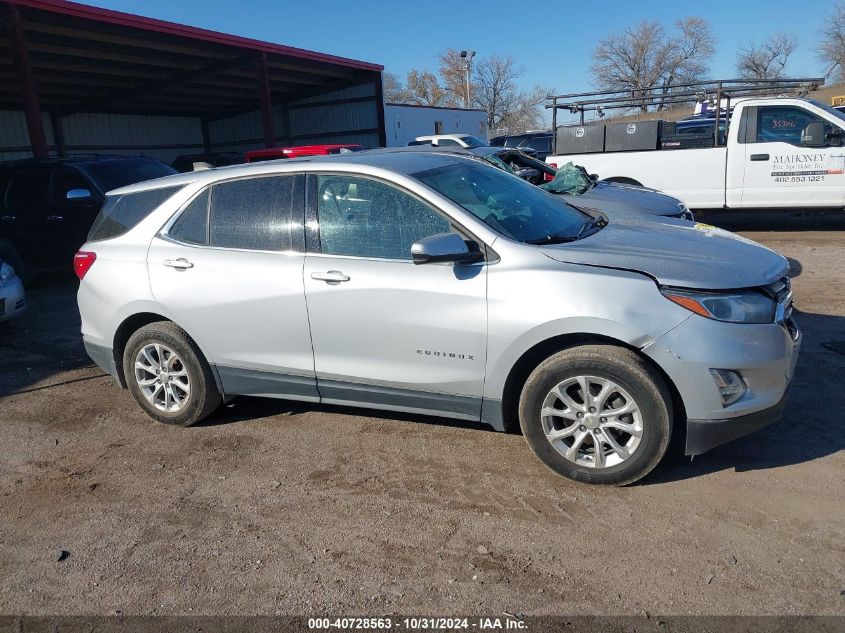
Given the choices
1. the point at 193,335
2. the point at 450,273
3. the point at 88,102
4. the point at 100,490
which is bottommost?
the point at 100,490

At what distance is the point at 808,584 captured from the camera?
2.74 m

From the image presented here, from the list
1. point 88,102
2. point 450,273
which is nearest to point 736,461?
point 450,273

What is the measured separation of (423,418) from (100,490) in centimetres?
204

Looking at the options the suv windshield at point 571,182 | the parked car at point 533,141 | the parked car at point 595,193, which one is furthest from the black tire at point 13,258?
the parked car at point 533,141

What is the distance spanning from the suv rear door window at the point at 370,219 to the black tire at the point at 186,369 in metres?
1.25

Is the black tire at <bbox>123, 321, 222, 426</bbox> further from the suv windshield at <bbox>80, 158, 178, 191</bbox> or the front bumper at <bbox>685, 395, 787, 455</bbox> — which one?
the suv windshield at <bbox>80, 158, 178, 191</bbox>

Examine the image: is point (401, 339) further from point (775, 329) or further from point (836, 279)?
point (836, 279)

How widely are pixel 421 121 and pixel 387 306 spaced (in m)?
25.9

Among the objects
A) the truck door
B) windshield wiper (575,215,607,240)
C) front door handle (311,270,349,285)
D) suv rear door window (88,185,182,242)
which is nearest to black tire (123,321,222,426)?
suv rear door window (88,185,182,242)

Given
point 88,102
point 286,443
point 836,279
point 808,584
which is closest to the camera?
point 808,584

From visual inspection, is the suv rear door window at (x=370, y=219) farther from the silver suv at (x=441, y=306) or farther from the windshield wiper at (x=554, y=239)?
the windshield wiper at (x=554, y=239)

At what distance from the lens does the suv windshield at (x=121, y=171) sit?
9625 mm

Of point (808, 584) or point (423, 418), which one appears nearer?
Result: point (808, 584)


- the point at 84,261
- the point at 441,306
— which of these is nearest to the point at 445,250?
the point at 441,306
